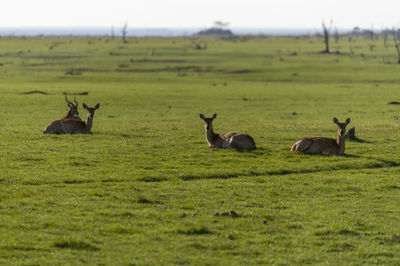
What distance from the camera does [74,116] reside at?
2414cm

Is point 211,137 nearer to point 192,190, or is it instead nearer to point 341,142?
point 341,142

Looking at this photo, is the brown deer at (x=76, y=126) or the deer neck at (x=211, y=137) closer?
the deer neck at (x=211, y=137)

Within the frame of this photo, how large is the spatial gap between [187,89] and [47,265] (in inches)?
1511

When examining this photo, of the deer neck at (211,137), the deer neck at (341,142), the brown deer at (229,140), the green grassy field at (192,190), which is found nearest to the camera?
the green grassy field at (192,190)

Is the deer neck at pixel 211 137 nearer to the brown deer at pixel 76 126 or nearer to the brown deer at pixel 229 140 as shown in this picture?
the brown deer at pixel 229 140

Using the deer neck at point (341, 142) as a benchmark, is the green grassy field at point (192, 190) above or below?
below

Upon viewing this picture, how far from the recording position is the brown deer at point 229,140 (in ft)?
61.6

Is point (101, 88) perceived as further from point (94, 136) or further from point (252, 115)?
point (94, 136)

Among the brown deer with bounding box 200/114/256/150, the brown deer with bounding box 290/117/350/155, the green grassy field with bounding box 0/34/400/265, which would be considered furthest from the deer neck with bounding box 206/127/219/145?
the brown deer with bounding box 290/117/350/155

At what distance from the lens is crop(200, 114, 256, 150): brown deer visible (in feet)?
61.6

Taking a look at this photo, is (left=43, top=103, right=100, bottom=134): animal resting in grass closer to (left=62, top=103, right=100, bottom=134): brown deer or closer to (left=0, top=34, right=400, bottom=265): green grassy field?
(left=62, top=103, right=100, bottom=134): brown deer

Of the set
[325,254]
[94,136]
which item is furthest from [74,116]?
[325,254]

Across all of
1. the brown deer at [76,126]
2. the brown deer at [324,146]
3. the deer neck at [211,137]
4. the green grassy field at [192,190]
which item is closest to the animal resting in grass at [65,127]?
the brown deer at [76,126]

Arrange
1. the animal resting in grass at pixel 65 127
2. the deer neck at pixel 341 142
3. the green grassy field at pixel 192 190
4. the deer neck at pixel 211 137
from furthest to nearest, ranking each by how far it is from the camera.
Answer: the animal resting in grass at pixel 65 127
the deer neck at pixel 211 137
the deer neck at pixel 341 142
the green grassy field at pixel 192 190
